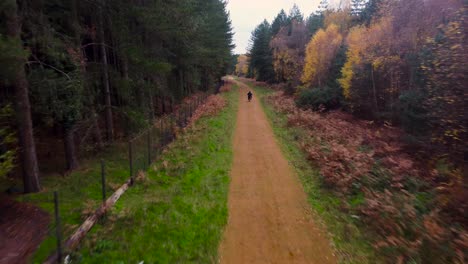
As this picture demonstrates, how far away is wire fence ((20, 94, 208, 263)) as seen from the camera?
18.7 ft

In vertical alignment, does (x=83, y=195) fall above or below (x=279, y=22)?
below

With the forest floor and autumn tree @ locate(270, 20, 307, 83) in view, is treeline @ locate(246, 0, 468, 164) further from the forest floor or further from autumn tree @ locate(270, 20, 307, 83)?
the forest floor

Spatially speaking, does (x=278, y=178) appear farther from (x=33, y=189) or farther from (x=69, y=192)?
(x=33, y=189)

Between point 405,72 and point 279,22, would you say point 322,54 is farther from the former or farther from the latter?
point 279,22

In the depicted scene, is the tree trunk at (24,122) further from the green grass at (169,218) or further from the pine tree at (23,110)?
the green grass at (169,218)

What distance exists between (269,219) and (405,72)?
17.6 m

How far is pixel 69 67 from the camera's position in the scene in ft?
34.8

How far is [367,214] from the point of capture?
6.79 metres

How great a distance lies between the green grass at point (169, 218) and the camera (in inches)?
219

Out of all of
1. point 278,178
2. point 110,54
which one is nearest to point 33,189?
point 278,178

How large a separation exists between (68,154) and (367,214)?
12.0 m

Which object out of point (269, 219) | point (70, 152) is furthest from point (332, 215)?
point (70, 152)

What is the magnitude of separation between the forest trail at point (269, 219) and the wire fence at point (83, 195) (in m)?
3.52

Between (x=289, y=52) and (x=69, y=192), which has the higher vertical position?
(x=289, y=52)
